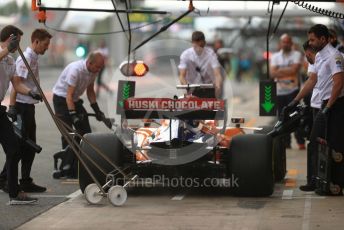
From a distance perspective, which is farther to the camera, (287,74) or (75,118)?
(287,74)

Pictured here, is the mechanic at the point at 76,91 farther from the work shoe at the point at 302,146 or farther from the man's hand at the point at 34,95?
the work shoe at the point at 302,146

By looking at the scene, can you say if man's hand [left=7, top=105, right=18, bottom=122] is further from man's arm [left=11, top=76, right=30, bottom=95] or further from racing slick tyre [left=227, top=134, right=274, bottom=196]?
racing slick tyre [left=227, top=134, right=274, bottom=196]

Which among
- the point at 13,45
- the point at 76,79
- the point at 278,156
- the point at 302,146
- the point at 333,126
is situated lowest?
the point at 302,146

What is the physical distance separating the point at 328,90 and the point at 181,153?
1.92m

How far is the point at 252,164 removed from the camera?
1047 centimetres

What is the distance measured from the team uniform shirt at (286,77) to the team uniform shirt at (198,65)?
2023 mm

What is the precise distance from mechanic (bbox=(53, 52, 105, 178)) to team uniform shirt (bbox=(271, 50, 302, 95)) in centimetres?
449

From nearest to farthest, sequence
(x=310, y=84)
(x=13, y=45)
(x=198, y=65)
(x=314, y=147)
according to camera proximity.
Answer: (x=13, y=45) → (x=314, y=147) → (x=310, y=84) → (x=198, y=65)

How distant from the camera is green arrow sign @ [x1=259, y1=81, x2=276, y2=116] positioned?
11.0m

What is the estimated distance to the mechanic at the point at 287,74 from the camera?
16.1m

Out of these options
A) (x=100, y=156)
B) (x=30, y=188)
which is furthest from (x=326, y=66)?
(x=30, y=188)

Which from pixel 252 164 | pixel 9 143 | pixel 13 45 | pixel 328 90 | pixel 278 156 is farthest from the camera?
pixel 278 156

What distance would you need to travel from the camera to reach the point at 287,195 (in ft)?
36.0

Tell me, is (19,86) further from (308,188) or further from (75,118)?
(308,188)
